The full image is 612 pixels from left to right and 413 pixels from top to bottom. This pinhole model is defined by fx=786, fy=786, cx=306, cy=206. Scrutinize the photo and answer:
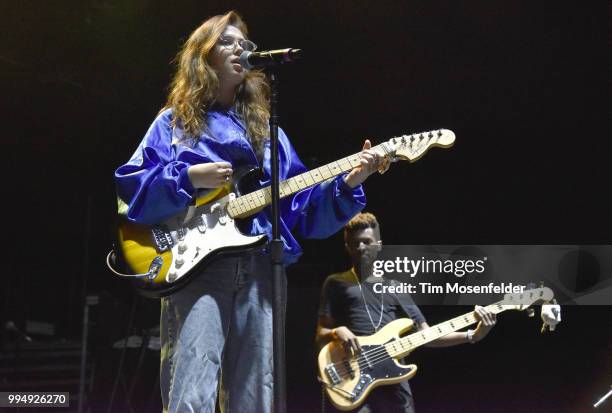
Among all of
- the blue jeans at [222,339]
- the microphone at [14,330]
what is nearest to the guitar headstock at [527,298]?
the blue jeans at [222,339]

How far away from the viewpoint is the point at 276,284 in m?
1.97

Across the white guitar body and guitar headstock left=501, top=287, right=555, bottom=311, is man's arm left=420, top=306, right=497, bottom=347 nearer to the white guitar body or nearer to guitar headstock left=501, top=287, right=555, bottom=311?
guitar headstock left=501, top=287, right=555, bottom=311

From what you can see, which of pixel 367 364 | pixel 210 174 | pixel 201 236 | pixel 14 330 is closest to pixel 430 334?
pixel 367 364

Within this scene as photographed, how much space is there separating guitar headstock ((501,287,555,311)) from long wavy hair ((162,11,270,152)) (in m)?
2.16

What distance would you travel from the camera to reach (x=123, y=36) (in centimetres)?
489

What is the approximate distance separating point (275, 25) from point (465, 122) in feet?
4.36

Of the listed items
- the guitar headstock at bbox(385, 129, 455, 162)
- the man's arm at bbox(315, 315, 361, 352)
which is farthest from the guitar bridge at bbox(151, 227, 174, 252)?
the man's arm at bbox(315, 315, 361, 352)

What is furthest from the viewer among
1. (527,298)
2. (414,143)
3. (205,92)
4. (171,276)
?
(527,298)

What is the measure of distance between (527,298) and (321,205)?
2.17 m

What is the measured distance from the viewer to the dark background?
15.0 feet

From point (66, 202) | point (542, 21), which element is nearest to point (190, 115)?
point (542, 21)

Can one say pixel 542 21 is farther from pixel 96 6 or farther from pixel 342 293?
pixel 96 6

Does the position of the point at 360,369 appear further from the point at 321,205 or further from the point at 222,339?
the point at 222,339

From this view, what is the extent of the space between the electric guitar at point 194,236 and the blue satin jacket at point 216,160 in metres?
0.04
